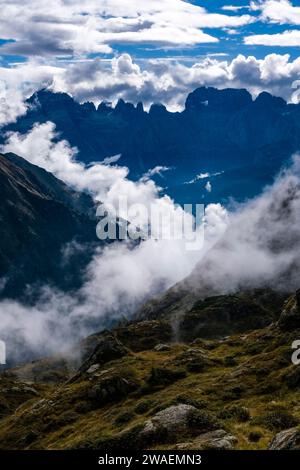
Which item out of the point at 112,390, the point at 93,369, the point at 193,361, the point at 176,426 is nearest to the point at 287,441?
the point at 176,426

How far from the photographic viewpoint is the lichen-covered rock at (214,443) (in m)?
44.6

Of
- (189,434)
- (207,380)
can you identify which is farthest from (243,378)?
(189,434)

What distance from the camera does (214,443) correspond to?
1795 inches

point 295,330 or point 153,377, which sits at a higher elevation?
point 295,330

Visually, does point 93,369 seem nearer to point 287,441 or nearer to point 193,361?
point 193,361

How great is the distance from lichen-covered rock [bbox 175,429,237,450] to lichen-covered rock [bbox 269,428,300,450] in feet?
13.2

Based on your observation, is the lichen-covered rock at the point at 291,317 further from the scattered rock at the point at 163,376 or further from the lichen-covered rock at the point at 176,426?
the lichen-covered rock at the point at 176,426

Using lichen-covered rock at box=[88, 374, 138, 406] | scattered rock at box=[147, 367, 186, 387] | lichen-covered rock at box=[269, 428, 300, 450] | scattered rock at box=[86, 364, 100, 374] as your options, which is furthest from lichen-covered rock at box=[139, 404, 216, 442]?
scattered rock at box=[86, 364, 100, 374]

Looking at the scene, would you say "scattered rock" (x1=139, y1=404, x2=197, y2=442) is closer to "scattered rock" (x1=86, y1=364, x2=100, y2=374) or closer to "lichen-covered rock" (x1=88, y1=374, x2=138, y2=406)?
"lichen-covered rock" (x1=88, y1=374, x2=138, y2=406)

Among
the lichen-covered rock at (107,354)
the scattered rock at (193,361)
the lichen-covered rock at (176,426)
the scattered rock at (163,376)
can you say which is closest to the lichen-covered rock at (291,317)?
the scattered rock at (193,361)

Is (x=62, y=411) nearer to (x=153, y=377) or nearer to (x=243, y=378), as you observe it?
(x=153, y=377)

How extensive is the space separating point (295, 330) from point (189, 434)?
67715 millimetres
